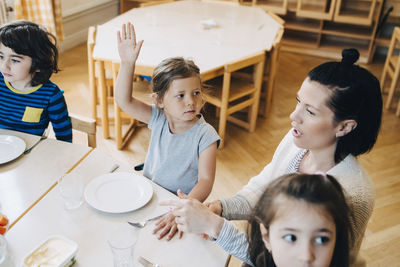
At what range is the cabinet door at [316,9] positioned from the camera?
15.4 feet

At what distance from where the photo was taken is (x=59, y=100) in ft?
6.02

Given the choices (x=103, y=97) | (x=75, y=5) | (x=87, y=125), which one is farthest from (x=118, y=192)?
(x=75, y=5)

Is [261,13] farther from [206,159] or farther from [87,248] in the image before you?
[87,248]

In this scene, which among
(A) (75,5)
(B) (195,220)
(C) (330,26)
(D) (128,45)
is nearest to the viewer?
(B) (195,220)

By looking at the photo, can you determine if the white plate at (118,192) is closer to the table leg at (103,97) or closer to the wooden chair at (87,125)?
the wooden chair at (87,125)

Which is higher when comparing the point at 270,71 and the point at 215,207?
the point at 215,207

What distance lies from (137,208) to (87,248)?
8.0 inches

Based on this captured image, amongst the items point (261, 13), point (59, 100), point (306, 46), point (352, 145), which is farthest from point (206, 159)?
point (306, 46)

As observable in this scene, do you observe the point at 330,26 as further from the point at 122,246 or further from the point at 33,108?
the point at 122,246

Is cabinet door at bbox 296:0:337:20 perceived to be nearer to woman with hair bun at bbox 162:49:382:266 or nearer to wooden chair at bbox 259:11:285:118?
wooden chair at bbox 259:11:285:118

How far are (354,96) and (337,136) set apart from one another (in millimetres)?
152

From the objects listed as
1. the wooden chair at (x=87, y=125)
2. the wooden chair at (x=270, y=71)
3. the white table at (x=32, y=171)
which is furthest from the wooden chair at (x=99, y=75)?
the wooden chair at (x=270, y=71)

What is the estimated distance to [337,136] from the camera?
4.19 feet

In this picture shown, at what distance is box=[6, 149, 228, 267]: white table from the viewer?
1086 millimetres
